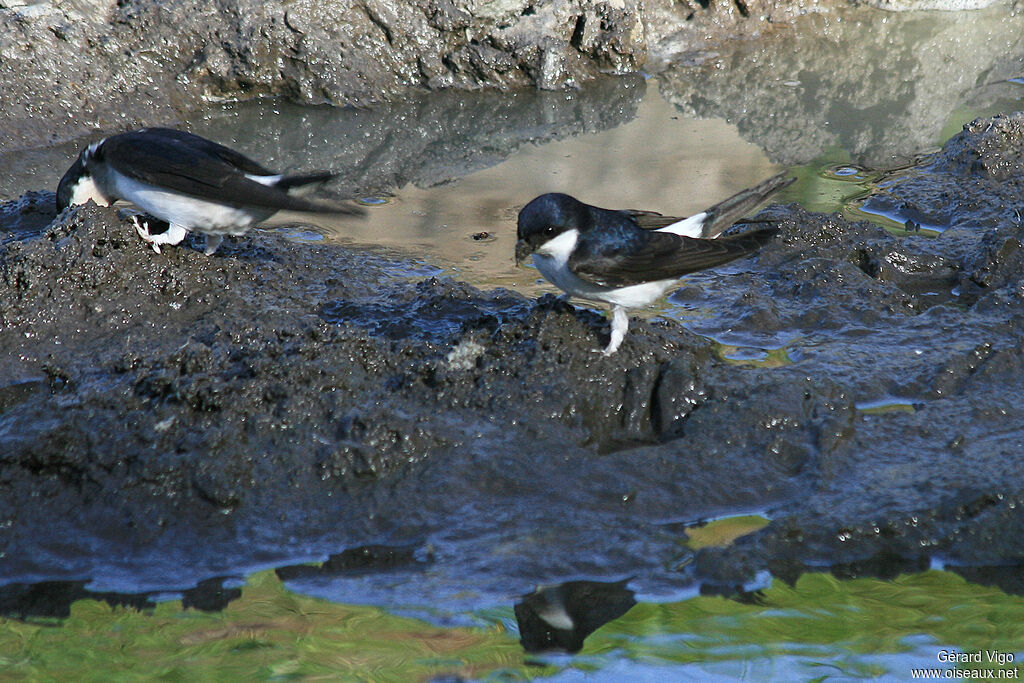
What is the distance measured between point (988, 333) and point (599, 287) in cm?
173

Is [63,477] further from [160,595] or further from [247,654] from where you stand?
[247,654]

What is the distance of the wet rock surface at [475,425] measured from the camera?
3053 mm

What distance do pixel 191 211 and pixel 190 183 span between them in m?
0.14

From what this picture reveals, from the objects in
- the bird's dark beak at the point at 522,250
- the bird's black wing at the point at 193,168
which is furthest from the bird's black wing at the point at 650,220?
the bird's black wing at the point at 193,168

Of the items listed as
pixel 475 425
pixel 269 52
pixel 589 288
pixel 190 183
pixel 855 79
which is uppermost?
pixel 269 52

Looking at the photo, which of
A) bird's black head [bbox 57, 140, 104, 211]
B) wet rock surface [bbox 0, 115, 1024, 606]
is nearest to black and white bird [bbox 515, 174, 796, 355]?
wet rock surface [bbox 0, 115, 1024, 606]

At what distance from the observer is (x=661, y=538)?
10.1ft

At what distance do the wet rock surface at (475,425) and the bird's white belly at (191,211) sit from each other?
0.55 feet

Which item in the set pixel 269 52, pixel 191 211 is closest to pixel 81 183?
pixel 191 211

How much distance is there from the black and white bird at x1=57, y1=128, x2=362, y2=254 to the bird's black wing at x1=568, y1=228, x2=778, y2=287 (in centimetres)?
115

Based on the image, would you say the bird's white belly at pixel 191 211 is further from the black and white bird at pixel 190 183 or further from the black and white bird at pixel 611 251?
the black and white bird at pixel 611 251

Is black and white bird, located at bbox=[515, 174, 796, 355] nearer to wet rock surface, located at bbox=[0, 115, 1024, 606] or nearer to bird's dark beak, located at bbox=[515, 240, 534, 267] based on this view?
bird's dark beak, located at bbox=[515, 240, 534, 267]

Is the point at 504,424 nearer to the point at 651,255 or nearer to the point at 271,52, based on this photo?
the point at 651,255

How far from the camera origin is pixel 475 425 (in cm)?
351
